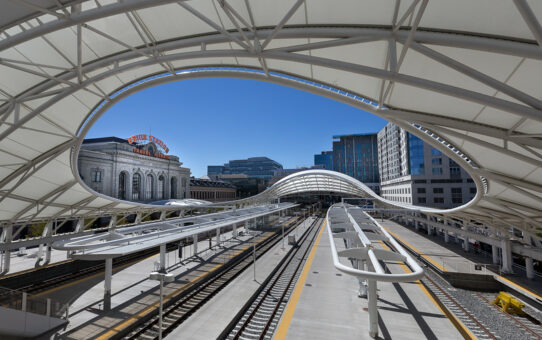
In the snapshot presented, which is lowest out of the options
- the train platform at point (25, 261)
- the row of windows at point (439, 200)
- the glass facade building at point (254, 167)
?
the train platform at point (25, 261)

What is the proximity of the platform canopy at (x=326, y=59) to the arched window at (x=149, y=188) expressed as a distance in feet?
126

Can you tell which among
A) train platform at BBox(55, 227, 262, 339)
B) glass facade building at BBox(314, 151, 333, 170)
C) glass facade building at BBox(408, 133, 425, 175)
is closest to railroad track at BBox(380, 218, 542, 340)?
train platform at BBox(55, 227, 262, 339)

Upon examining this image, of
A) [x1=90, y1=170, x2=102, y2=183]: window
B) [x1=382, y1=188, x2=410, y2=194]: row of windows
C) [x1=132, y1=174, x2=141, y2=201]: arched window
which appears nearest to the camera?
[x1=90, y1=170, x2=102, y2=183]: window

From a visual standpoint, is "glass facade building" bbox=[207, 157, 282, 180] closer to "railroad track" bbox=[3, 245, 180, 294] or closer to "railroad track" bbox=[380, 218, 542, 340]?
"railroad track" bbox=[3, 245, 180, 294]

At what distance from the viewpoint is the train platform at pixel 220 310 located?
10752 mm

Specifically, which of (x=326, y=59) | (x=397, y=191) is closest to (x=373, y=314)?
(x=326, y=59)

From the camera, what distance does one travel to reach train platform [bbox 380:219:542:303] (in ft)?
56.2

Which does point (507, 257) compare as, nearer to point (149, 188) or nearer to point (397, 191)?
point (397, 191)

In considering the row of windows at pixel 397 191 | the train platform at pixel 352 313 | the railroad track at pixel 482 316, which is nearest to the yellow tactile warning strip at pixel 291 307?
the train platform at pixel 352 313

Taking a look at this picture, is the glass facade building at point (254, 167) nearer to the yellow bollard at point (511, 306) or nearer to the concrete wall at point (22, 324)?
the yellow bollard at point (511, 306)

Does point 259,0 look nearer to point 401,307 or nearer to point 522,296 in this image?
point 401,307

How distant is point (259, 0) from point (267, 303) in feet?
47.6

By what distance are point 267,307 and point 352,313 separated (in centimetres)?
452

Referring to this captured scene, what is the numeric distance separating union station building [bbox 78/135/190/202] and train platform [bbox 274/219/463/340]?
40.1 m
